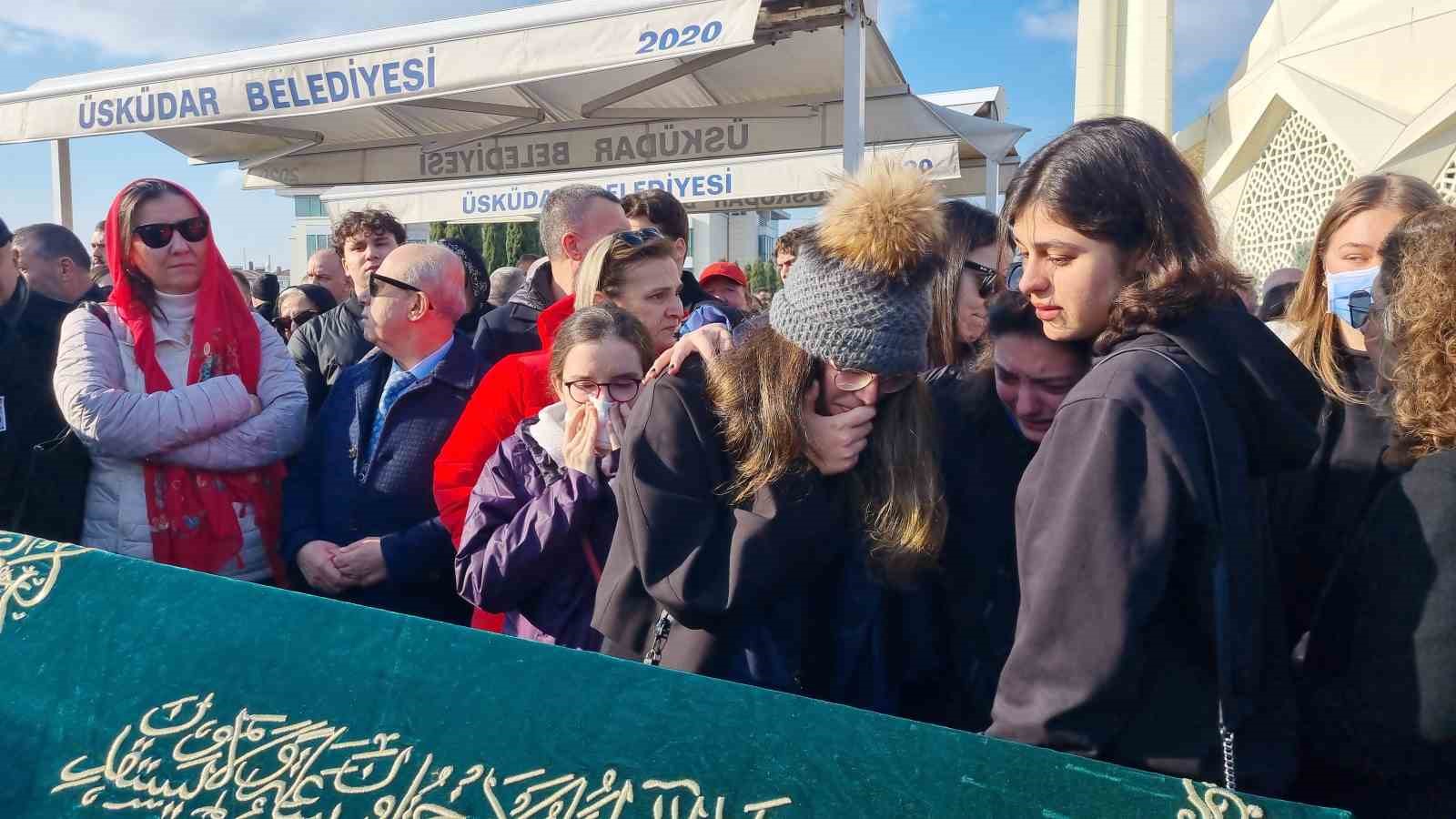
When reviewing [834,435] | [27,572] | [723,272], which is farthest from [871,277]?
[723,272]

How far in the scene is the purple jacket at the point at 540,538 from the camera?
1903mm

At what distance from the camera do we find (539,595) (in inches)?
78.9

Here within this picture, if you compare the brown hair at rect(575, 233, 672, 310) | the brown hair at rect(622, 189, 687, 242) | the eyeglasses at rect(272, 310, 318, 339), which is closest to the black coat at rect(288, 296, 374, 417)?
the eyeglasses at rect(272, 310, 318, 339)

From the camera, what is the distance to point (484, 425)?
2309 millimetres

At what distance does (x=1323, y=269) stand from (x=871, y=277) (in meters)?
1.35

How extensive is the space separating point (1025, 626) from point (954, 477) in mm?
521

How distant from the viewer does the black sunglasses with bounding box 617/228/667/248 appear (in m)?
2.56

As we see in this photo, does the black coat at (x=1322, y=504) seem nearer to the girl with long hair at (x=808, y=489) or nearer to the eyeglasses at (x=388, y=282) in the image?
the girl with long hair at (x=808, y=489)

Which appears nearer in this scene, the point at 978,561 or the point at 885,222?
the point at 885,222

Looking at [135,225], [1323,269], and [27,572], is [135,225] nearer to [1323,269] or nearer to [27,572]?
[27,572]

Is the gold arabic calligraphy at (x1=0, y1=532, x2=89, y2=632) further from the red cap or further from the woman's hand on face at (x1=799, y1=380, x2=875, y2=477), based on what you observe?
the red cap

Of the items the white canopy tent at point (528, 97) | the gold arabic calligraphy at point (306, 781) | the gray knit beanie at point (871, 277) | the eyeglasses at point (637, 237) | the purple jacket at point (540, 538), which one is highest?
the white canopy tent at point (528, 97)

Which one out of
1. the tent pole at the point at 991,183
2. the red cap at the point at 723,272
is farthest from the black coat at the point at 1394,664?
the tent pole at the point at 991,183

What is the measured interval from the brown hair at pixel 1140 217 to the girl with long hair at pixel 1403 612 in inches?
15.1
